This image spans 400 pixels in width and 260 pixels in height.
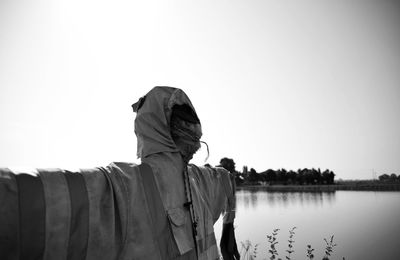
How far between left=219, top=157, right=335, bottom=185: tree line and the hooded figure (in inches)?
5728

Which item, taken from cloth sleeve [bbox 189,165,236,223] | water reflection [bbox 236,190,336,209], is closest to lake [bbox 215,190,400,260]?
cloth sleeve [bbox 189,165,236,223]

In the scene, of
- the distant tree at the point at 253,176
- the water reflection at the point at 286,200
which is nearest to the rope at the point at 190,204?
the water reflection at the point at 286,200

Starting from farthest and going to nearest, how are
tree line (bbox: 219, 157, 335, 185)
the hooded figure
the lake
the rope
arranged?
tree line (bbox: 219, 157, 335, 185) < the lake < the rope < the hooded figure

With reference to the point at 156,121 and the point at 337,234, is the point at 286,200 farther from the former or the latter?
the point at 156,121

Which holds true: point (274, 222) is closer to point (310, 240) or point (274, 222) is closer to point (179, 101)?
point (310, 240)

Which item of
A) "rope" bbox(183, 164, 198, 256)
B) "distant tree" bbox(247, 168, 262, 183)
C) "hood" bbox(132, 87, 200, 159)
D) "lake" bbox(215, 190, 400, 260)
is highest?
"distant tree" bbox(247, 168, 262, 183)

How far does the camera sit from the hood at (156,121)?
2266 millimetres

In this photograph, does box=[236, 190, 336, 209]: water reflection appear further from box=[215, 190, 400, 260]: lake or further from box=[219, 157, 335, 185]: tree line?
box=[219, 157, 335, 185]: tree line

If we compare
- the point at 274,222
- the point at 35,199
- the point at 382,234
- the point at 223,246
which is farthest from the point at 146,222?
the point at 274,222

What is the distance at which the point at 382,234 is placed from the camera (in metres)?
24.5

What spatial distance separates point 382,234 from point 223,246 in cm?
2899

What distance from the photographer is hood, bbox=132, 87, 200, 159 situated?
227 centimetres

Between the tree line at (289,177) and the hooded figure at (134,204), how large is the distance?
477 feet

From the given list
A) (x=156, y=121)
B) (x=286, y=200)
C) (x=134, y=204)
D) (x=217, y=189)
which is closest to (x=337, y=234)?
(x=217, y=189)
